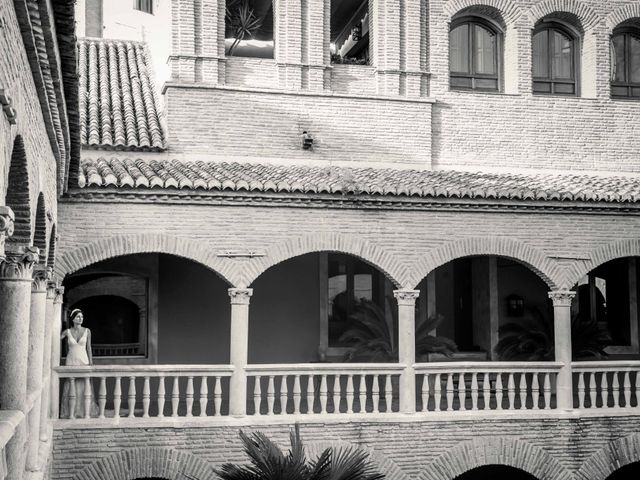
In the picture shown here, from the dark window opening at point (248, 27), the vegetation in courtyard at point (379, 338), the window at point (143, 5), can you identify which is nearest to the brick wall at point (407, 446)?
the vegetation in courtyard at point (379, 338)

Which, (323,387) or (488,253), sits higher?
(488,253)

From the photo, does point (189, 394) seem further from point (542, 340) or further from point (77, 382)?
point (542, 340)

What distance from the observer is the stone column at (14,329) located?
6559mm

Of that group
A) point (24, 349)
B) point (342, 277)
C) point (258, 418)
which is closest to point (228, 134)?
point (342, 277)

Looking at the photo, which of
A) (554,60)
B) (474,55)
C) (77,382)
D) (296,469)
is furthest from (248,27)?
(296,469)

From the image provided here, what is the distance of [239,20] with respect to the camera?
1703 centimetres

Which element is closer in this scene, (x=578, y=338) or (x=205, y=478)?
(x=205, y=478)

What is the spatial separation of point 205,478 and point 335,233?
3.95 meters

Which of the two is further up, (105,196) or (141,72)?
(141,72)

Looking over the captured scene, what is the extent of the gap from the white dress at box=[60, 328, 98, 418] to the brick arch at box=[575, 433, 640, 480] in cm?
731

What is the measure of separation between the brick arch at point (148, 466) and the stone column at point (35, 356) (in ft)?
11.4

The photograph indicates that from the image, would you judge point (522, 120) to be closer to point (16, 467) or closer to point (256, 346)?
point (256, 346)

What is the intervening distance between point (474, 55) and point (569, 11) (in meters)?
1.95

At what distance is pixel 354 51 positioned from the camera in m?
18.8
